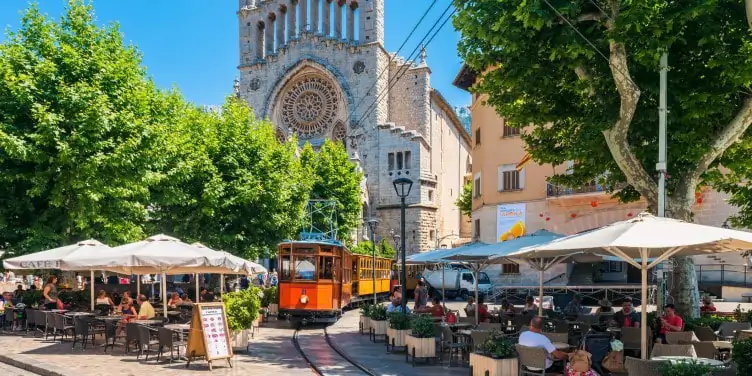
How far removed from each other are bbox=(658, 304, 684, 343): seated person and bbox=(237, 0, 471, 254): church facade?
38.3 meters

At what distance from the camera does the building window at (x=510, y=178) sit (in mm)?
31719

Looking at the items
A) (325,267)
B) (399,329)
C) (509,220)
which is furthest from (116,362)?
(509,220)

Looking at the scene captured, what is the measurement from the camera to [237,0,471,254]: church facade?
52062mm

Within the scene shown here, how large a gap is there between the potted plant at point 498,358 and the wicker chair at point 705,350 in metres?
2.90

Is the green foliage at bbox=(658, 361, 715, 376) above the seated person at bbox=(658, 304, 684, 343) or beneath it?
above

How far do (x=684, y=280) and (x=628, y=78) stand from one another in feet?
15.8

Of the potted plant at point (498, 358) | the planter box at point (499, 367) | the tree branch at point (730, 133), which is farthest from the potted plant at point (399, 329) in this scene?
the tree branch at point (730, 133)

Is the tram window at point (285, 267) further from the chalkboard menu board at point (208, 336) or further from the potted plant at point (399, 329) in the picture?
the chalkboard menu board at point (208, 336)

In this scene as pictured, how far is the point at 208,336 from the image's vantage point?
11.5m

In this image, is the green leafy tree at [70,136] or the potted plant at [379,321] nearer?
the potted plant at [379,321]

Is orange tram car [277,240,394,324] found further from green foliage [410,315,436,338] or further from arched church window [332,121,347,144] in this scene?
arched church window [332,121,347,144]

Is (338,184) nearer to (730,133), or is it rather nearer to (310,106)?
(310,106)

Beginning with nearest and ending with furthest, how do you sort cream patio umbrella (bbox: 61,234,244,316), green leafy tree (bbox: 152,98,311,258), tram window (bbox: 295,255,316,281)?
cream patio umbrella (bbox: 61,234,244,316) < tram window (bbox: 295,255,316,281) < green leafy tree (bbox: 152,98,311,258)

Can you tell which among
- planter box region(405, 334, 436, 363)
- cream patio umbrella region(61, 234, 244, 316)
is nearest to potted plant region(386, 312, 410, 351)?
planter box region(405, 334, 436, 363)
